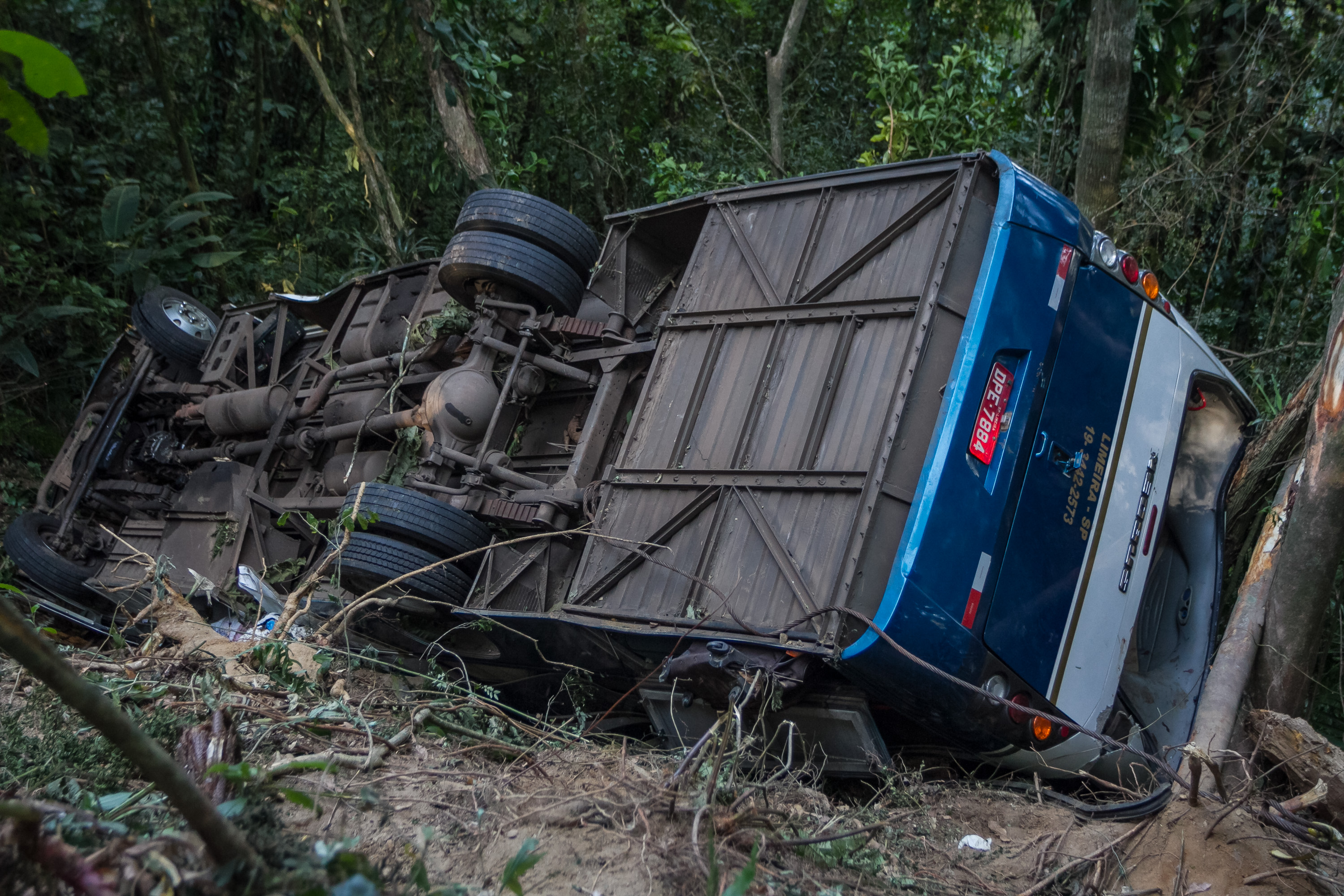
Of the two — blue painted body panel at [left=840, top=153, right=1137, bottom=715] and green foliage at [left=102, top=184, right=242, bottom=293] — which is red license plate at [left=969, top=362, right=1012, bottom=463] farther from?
green foliage at [left=102, top=184, right=242, bottom=293]

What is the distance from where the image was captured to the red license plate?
3.61 metres

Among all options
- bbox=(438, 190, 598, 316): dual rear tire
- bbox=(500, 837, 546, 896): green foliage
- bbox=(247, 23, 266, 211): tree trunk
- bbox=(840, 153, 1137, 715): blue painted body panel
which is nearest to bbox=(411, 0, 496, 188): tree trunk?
bbox=(438, 190, 598, 316): dual rear tire

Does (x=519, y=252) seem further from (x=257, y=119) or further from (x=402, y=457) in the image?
(x=257, y=119)

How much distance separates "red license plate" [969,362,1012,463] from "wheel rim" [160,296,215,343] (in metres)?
6.61

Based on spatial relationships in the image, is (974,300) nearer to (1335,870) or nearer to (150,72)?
(1335,870)

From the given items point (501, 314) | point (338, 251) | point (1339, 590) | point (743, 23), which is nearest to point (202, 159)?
point (338, 251)

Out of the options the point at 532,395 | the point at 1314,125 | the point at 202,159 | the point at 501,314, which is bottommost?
the point at 532,395

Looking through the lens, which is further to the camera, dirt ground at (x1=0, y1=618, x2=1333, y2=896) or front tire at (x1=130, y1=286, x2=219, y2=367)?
front tire at (x1=130, y1=286, x2=219, y2=367)

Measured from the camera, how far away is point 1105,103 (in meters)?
6.14

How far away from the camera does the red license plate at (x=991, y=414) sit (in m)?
3.61

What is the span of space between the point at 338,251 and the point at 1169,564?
32.2 feet

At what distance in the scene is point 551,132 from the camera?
11.7 meters

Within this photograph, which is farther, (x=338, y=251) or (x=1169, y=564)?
(x=338, y=251)

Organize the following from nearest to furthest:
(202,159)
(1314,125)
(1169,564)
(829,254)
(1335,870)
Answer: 1. (1335,870)
2. (829,254)
3. (1169,564)
4. (1314,125)
5. (202,159)
